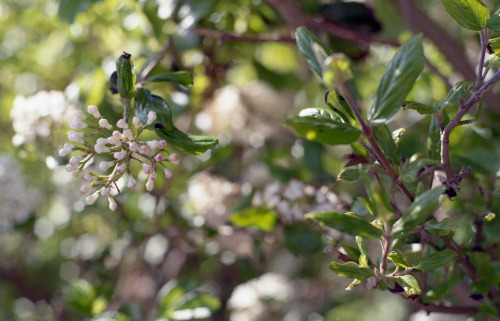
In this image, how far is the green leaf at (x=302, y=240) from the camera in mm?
985

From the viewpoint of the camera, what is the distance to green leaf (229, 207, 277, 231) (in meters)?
0.92

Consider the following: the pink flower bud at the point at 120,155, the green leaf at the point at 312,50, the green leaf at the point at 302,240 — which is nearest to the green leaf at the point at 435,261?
the green leaf at the point at 312,50

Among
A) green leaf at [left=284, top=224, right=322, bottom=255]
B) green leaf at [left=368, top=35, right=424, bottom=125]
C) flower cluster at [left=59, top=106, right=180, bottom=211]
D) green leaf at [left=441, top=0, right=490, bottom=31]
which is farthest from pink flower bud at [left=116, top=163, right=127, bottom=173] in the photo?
green leaf at [left=284, top=224, right=322, bottom=255]

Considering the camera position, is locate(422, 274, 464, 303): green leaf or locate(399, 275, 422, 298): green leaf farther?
locate(422, 274, 464, 303): green leaf

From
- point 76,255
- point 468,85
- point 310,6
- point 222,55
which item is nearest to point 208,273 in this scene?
point 76,255

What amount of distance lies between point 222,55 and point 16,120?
446mm

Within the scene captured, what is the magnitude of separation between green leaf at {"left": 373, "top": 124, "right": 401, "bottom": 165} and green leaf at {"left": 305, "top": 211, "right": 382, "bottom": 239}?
0.35 feet

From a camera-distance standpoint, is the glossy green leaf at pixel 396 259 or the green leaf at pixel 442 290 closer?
the glossy green leaf at pixel 396 259

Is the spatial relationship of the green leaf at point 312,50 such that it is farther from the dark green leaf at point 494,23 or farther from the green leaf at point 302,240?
the green leaf at point 302,240

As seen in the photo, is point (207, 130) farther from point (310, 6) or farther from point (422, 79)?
point (422, 79)

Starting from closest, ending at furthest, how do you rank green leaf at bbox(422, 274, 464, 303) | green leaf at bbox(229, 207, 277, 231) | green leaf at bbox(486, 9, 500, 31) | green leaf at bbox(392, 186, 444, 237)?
green leaf at bbox(392, 186, 444, 237) < green leaf at bbox(486, 9, 500, 31) < green leaf at bbox(422, 274, 464, 303) < green leaf at bbox(229, 207, 277, 231)

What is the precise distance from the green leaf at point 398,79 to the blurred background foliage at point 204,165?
0.37 meters

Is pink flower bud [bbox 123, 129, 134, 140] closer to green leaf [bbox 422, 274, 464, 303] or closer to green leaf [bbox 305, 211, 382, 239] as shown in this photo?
green leaf [bbox 305, 211, 382, 239]

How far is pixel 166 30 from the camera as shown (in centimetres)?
107
